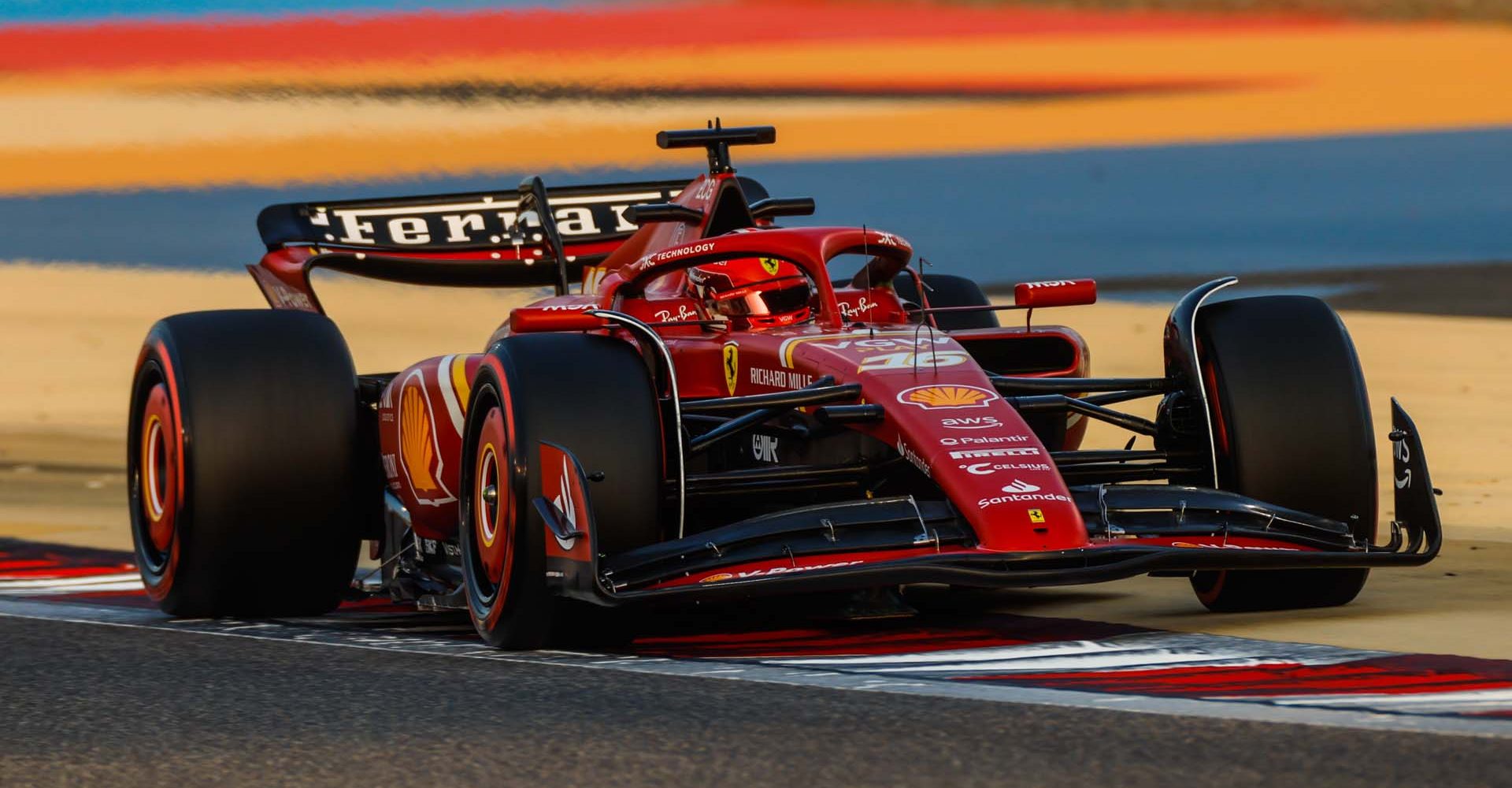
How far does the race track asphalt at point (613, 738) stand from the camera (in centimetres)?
574

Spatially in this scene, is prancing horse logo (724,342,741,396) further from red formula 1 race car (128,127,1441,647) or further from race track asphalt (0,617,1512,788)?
race track asphalt (0,617,1512,788)

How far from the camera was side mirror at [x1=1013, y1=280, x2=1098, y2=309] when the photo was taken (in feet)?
30.0

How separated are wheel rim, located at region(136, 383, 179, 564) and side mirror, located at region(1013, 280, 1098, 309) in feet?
10.3

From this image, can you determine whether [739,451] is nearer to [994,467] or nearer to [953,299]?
[994,467]

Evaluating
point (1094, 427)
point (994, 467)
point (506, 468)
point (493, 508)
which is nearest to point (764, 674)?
point (994, 467)

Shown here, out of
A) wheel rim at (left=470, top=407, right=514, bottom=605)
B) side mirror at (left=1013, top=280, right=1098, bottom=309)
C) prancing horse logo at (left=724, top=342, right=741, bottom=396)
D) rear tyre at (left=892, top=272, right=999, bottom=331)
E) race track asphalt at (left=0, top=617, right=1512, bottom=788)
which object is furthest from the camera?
rear tyre at (left=892, top=272, right=999, bottom=331)

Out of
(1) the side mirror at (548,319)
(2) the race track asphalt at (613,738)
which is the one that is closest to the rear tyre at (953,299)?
(1) the side mirror at (548,319)

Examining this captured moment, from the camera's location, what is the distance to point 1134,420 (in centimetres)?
890

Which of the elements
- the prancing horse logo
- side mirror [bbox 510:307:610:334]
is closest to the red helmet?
the prancing horse logo

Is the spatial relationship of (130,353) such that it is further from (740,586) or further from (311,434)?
(740,586)

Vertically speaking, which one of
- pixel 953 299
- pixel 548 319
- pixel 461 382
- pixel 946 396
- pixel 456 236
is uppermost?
pixel 456 236

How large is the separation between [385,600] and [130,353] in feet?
41.2

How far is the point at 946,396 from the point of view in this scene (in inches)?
318

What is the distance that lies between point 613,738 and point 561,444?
1.68 meters
